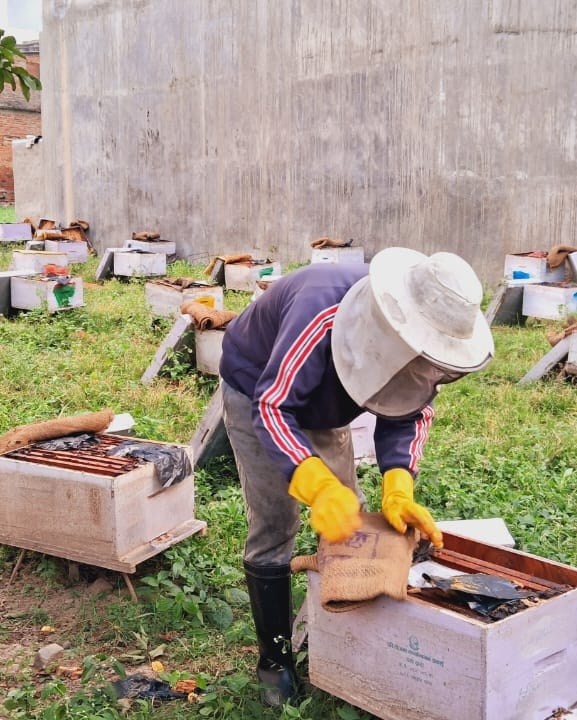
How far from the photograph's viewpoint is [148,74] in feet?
56.8

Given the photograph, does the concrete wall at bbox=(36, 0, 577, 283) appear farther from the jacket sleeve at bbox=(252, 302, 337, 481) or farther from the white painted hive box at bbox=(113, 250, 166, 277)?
the jacket sleeve at bbox=(252, 302, 337, 481)

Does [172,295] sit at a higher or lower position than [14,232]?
lower

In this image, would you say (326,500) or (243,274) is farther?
(243,274)

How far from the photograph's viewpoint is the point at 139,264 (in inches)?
554

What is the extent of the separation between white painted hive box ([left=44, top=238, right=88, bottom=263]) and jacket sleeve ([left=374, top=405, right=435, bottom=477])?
544 inches

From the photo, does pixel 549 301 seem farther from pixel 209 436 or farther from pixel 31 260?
pixel 31 260

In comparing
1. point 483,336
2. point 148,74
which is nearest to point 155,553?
point 483,336

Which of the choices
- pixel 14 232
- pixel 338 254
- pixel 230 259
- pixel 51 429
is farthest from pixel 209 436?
pixel 14 232

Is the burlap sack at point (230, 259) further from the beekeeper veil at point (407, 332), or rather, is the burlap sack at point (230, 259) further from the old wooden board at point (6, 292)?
the beekeeper veil at point (407, 332)

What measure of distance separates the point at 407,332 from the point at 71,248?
15009mm

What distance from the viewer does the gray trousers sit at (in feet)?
11.1

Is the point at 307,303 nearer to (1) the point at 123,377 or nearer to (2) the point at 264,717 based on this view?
(2) the point at 264,717

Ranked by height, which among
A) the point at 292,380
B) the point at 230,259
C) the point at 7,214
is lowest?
the point at 230,259

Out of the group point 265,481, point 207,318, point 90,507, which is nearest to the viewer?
point 265,481
